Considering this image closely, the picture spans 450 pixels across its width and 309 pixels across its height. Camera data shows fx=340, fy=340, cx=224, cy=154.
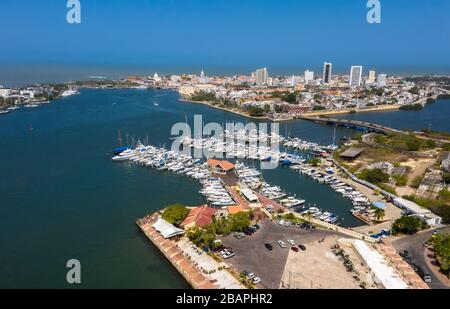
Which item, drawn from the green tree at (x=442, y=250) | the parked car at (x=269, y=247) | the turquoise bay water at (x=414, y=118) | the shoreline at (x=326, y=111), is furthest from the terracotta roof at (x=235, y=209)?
the turquoise bay water at (x=414, y=118)

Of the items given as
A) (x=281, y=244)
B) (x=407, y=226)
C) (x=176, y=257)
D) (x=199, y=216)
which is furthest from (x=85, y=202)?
(x=407, y=226)

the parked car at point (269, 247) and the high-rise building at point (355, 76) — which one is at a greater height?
the high-rise building at point (355, 76)

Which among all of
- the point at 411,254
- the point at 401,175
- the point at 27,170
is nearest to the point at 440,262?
the point at 411,254

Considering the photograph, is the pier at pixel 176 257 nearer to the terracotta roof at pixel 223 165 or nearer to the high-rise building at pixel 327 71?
the terracotta roof at pixel 223 165

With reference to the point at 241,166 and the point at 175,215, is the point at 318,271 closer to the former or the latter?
the point at 175,215

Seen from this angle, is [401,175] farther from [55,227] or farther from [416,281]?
[55,227]
